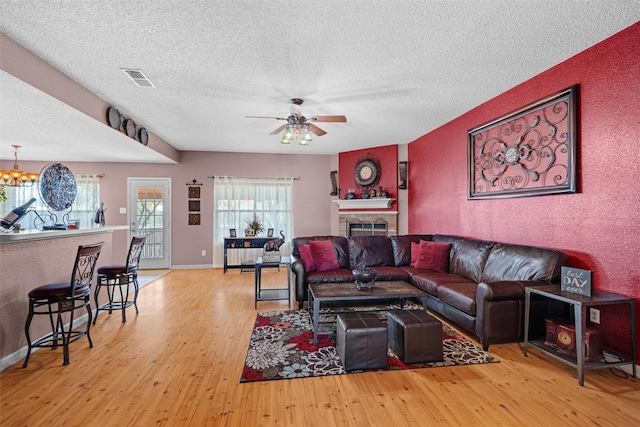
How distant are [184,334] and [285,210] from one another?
4.16 m

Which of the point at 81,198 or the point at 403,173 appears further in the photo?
the point at 81,198

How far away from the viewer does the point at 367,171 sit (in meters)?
6.34

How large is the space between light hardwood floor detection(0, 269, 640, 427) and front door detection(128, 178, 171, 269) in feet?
13.2

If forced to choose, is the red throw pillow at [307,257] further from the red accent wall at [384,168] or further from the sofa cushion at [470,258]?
the red accent wall at [384,168]

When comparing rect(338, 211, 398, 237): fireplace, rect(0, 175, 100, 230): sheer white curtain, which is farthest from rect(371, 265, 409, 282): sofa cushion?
rect(0, 175, 100, 230): sheer white curtain

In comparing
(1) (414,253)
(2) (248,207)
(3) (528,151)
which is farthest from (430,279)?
(2) (248,207)

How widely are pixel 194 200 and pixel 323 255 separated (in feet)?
13.2

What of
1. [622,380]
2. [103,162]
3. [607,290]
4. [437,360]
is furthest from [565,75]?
[103,162]

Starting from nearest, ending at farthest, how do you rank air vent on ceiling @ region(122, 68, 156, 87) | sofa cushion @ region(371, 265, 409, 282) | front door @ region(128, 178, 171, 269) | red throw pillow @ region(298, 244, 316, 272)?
air vent on ceiling @ region(122, 68, 156, 87) → sofa cushion @ region(371, 265, 409, 282) → red throw pillow @ region(298, 244, 316, 272) → front door @ region(128, 178, 171, 269)

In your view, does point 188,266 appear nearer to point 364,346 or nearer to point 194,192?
point 194,192

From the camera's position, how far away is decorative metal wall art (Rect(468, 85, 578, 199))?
109 inches

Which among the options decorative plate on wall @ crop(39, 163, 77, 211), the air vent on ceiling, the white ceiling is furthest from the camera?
decorative plate on wall @ crop(39, 163, 77, 211)

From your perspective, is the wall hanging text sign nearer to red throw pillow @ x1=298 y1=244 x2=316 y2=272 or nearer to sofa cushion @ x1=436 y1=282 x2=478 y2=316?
sofa cushion @ x1=436 y1=282 x2=478 y2=316

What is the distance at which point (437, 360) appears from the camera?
97.3 inches
